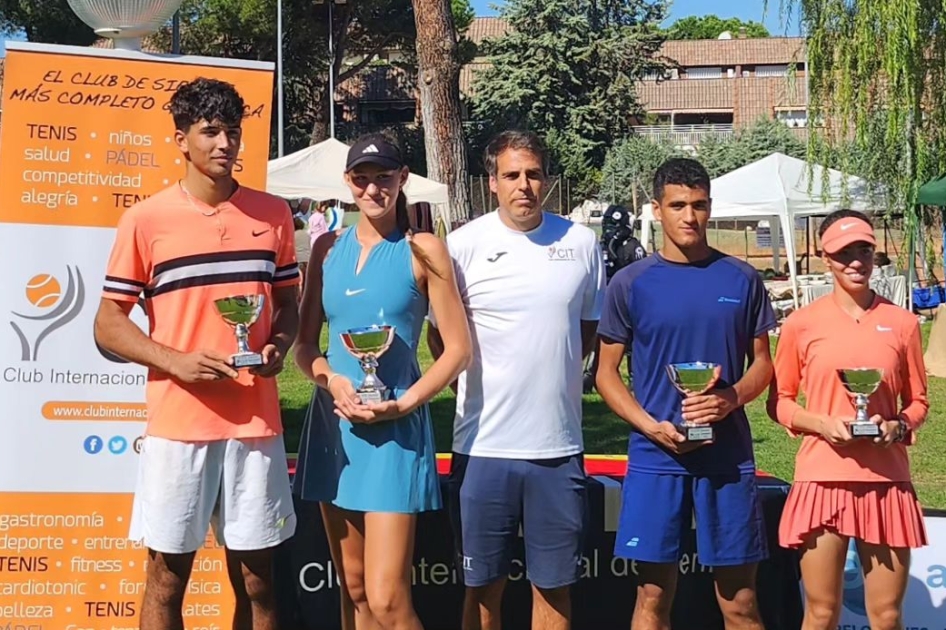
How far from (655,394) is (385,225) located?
107 centimetres

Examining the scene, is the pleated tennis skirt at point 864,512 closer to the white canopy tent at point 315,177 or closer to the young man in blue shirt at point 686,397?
the young man in blue shirt at point 686,397

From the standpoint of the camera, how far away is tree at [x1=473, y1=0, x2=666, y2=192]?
41062mm

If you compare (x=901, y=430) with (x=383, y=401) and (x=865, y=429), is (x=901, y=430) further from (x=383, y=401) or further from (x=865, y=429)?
(x=383, y=401)

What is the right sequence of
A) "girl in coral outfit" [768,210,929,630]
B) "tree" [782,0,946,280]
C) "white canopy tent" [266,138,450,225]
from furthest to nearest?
"white canopy tent" [266,138,450,225] → "tree" [782,0,946,280] → "girl in coral outfit" [768,210,929,630]

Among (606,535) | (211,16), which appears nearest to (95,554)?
(606,535)

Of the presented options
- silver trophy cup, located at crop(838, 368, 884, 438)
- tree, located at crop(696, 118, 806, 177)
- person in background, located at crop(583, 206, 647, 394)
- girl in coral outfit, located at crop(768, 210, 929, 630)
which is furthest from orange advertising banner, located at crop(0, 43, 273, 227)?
tree, located at crop(696, 118, 806, 177)

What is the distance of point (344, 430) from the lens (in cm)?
369

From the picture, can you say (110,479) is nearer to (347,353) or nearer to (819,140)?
(347,353)

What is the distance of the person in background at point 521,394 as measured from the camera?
3.71 meters

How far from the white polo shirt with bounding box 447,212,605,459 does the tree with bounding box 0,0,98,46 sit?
3086cm

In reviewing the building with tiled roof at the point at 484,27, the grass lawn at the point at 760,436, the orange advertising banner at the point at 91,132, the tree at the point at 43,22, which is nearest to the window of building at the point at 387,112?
the building with tiled roof at the point at 484,27

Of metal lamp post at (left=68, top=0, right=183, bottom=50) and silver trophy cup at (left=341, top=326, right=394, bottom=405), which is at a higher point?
metal lamp post at (left=68, top=0, right=183, bottom=50)

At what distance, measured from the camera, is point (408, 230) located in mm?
3771

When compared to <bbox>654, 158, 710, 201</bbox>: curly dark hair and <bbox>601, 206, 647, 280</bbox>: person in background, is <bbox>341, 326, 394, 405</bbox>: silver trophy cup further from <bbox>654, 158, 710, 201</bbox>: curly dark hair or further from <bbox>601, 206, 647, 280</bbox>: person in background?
<bbox>601, 206, 647, 280</bbox>: person in background
